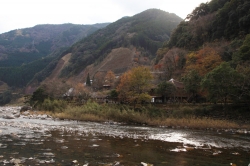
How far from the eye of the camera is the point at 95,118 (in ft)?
134

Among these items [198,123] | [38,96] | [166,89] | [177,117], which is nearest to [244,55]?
[166,89]

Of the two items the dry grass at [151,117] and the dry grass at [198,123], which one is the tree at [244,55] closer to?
the dry grass at [151,117]

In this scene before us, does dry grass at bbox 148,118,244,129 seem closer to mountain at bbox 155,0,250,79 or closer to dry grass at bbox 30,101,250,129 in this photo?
dry grass at bbox 30,101,250,129

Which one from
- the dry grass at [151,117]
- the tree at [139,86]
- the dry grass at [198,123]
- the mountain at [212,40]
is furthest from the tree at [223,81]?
the tree at [139,86]

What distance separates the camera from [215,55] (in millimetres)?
60219

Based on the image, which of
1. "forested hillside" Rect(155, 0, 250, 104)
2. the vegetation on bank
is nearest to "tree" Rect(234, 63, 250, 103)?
"forested hillside" Rect(155, 0, 250, 104)

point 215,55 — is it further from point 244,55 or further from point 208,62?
point 244,55

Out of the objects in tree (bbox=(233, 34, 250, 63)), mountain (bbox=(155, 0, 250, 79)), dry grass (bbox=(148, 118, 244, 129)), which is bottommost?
dry grass (bbox=(148, 118, 244, 129))

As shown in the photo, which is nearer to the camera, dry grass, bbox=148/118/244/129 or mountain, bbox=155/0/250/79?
dry grass, bbox=148/118/244/129

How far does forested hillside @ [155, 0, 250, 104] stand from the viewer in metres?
39.1

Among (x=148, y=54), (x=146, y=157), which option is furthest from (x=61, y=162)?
(x=148, y=54)

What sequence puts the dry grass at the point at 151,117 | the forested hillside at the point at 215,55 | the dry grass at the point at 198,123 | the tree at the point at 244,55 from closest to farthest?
the dry grass at the point at 198,123, the dry grass at the point at 151,117, the forested hillside at the point at 215,55, the tree at the point at 244,55

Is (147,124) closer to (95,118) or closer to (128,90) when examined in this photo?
(95,118)

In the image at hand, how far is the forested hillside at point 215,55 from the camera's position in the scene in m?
39.1
